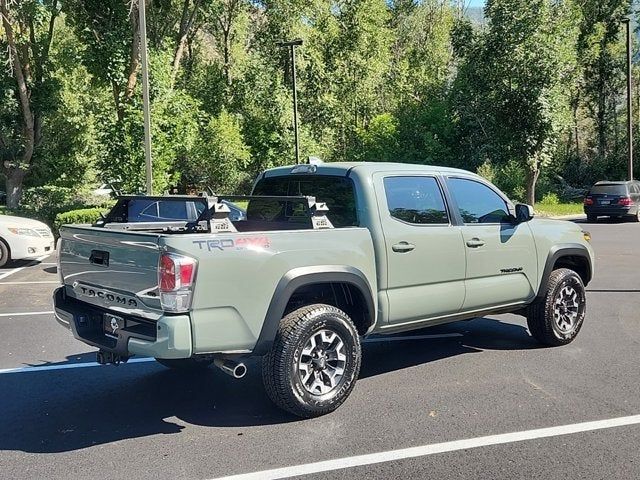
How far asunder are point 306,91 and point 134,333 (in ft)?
109

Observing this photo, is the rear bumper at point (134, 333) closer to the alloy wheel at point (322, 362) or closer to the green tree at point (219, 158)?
the alloy wheel at point (322, 362)

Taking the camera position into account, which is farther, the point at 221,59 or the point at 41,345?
the point at 221,59

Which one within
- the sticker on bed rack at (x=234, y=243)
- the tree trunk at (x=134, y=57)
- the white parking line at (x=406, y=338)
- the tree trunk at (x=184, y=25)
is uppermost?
the tree trunk at (x=184, y=25)

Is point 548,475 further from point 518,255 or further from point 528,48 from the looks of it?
point 528,48

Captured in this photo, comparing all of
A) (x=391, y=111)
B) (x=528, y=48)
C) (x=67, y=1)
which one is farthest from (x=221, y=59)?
(x=528, y=48)

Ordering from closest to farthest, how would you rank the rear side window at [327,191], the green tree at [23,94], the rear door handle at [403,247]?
the rear door handle at [403,247], the rear side window at [327,191], the green tree at [23,94]

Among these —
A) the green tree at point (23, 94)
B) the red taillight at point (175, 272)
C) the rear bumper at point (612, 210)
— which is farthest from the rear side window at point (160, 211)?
the rear bumper at point (612, 210)

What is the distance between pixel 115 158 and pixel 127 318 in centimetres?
1712

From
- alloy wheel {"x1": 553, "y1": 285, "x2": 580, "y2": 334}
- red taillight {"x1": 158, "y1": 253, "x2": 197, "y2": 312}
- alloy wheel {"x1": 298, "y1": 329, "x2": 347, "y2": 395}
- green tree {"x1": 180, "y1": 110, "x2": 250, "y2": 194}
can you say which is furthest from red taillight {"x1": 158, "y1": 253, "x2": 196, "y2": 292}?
green tree {"x1": 180, "y1": 110, "x2": 250, "y2": 194}

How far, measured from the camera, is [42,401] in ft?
16.6

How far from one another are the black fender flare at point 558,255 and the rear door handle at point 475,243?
101 centimetres

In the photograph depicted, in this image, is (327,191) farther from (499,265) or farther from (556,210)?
(556,210)

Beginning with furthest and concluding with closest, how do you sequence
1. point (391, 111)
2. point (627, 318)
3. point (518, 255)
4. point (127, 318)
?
point (391, 111) → point (627, 318) → point (518, 255) → point (127, 318)

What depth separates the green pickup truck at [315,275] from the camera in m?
4.10
